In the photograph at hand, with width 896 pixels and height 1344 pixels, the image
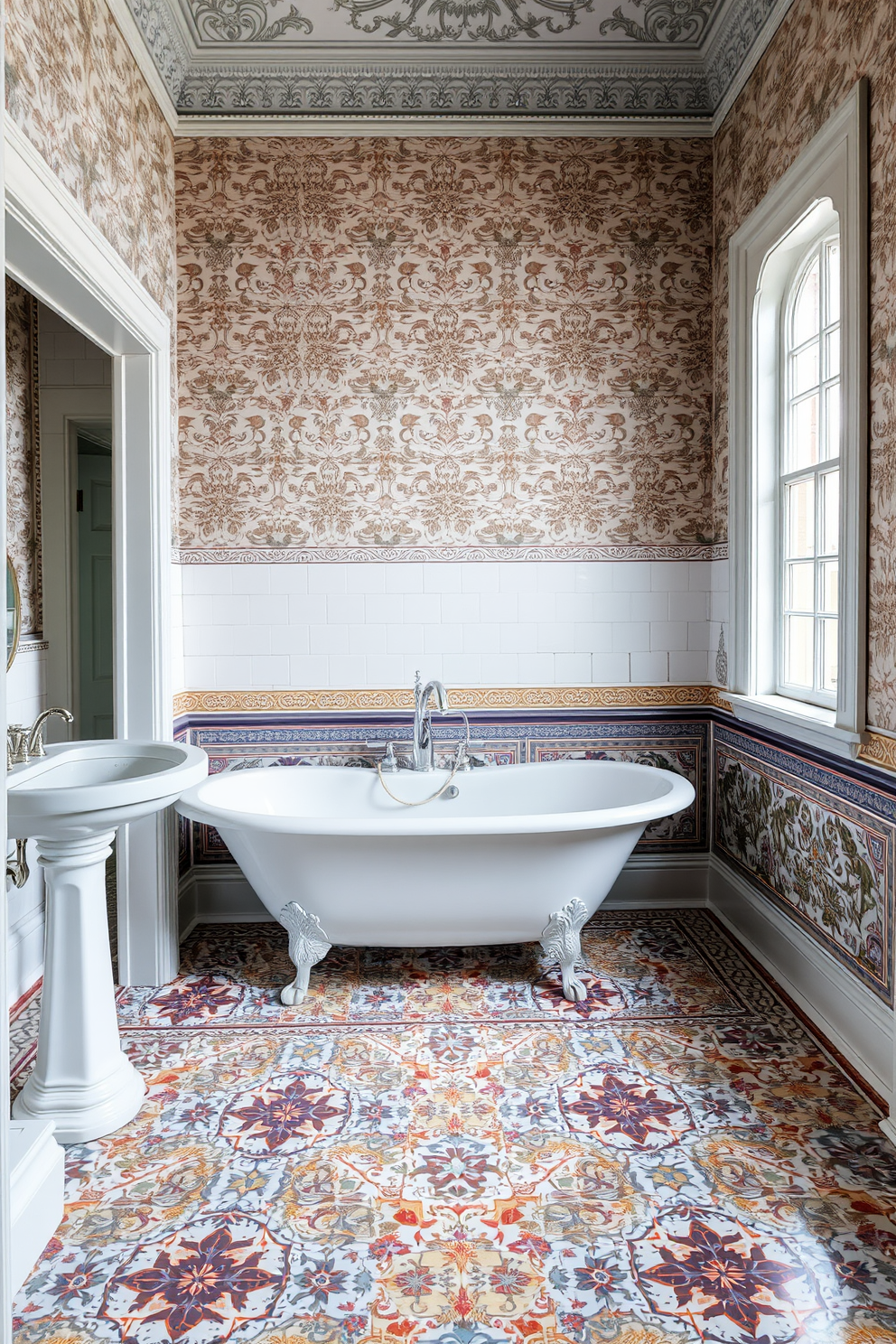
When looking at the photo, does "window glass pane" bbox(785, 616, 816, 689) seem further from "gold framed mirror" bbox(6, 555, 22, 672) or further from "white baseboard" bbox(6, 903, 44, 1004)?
"white baseboard" bbox(6, 903, 44, 1004)

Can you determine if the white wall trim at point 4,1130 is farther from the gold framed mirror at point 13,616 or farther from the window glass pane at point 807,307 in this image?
the window glass pane at point 807,307

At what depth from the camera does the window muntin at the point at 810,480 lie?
2727mm

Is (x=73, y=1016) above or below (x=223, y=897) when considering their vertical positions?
above

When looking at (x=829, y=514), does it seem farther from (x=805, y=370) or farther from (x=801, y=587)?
(x=805, y=370)

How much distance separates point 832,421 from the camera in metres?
2.73

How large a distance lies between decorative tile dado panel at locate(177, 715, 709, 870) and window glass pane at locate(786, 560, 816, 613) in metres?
0.69

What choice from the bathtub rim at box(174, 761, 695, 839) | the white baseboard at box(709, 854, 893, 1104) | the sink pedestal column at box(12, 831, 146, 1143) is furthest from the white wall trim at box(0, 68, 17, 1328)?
the white baseboard at box(709, 854, 893, 1104)

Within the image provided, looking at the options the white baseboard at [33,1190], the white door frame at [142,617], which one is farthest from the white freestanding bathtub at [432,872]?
the white baseboard at [33,1190]

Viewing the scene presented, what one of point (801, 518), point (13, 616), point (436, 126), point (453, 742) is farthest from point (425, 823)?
point (436, 126)

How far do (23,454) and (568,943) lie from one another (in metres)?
2.61

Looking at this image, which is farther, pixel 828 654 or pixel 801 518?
pixel 801 518

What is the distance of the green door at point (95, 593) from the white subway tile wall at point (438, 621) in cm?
150

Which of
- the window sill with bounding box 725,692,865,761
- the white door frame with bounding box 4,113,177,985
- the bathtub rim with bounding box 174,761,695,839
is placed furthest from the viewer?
the white door frame with bounding box 4,113,177,985

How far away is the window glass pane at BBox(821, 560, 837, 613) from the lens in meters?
2.74
